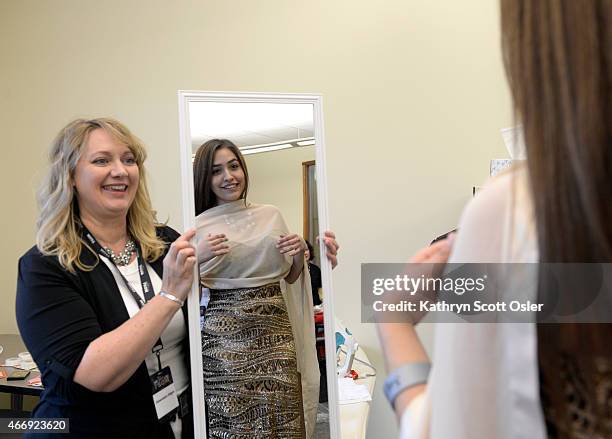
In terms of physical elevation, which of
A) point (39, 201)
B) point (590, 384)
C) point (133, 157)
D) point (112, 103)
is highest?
point (112, 103)

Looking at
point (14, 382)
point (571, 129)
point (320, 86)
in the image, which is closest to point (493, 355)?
point (571, 129)

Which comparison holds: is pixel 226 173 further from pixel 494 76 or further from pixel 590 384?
pixel 494 76

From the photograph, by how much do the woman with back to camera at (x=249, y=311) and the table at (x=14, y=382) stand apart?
987 mm

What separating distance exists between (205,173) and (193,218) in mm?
138

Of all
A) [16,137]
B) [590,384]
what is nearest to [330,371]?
[590,384]

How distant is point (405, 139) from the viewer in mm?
2898

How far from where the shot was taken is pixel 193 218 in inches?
55.6

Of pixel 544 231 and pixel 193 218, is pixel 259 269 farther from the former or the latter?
pixel 544 231

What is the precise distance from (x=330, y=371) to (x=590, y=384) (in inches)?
42.6

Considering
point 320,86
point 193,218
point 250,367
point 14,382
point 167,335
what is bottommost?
point 14,382

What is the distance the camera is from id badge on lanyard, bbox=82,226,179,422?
1.29m

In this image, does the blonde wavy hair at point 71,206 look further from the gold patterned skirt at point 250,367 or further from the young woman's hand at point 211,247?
the gold patterned skirt at point 250,367

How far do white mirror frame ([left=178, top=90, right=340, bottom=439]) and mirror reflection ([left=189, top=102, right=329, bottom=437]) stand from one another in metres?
0.02

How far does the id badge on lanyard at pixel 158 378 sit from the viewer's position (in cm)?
129
